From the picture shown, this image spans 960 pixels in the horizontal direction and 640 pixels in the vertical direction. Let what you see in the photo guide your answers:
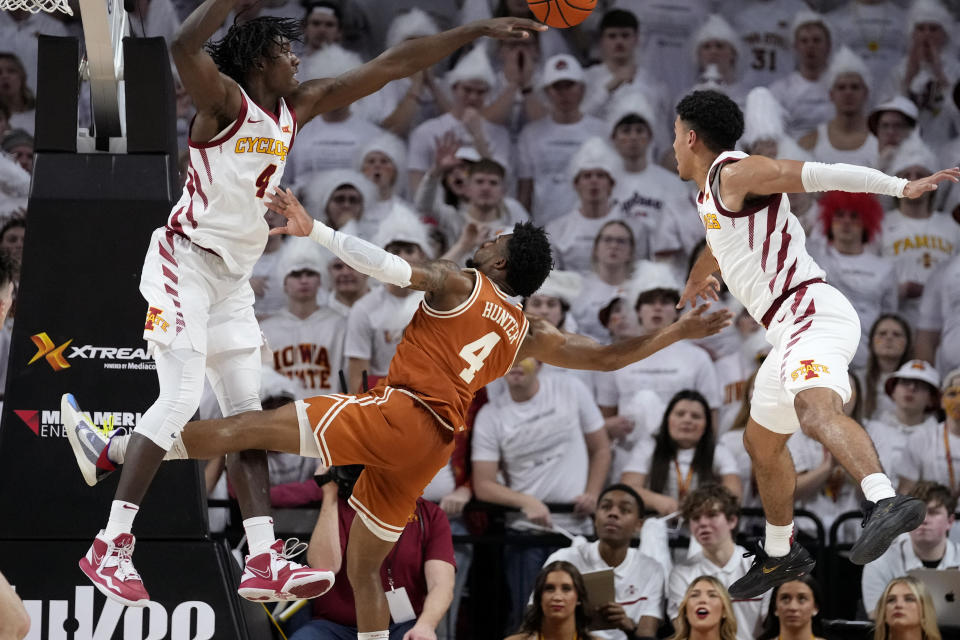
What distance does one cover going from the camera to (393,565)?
7891 mm

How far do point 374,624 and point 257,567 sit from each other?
3.28 ft

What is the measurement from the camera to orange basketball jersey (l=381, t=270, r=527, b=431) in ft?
21.8

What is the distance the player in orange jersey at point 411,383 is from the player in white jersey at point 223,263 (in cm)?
18

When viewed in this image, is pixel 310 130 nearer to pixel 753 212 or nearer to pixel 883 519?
pixel 753 212

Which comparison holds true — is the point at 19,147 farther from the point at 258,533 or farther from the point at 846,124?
the point at 846,124

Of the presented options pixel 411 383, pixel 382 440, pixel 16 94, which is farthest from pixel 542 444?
pixel 16 94

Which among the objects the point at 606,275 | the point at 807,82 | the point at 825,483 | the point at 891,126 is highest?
the point at 807,82

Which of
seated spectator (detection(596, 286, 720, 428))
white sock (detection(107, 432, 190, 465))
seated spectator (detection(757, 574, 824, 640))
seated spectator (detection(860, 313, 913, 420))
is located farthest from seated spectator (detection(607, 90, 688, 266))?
white sock (detection(107, 432, 190, 465))

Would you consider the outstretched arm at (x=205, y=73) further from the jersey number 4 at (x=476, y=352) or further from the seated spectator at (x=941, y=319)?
the seated spectator at (x=941, y=319)

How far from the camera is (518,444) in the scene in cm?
938

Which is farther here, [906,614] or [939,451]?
[939,451]

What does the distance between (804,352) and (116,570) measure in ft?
10.3

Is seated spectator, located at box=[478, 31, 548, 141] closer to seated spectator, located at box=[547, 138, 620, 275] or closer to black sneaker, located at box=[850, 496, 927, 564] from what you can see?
seated spectator, located at box=[547, 138, 620, 275]

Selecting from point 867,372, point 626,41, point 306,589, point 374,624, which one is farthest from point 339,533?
point 626,41
